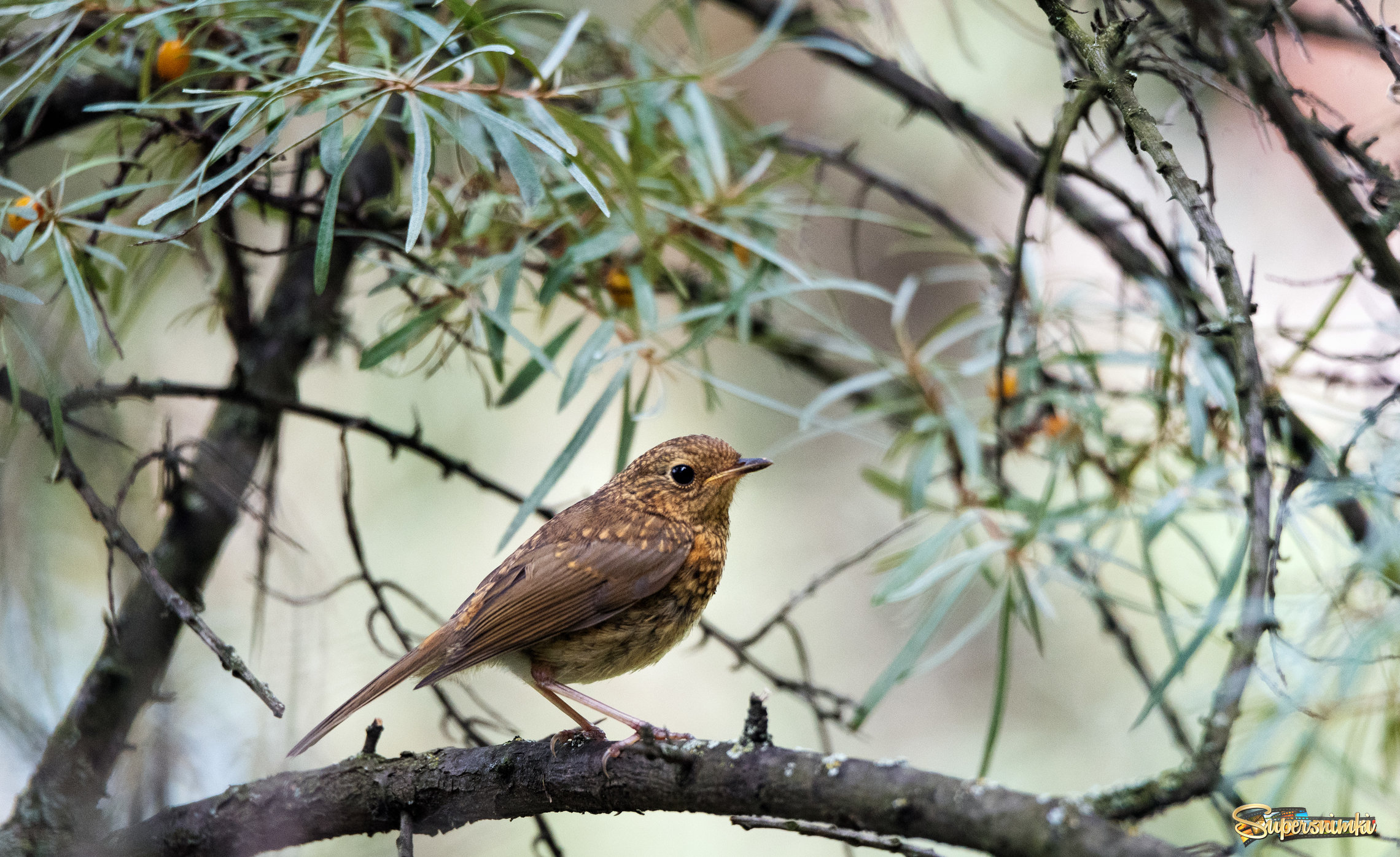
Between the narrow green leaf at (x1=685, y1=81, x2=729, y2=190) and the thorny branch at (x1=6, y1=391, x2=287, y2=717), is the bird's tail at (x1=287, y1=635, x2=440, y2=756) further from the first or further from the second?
the narrow green leaf at (x1=685, y1=81, x2=729, y2=190)

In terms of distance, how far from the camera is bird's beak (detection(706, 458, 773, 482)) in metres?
2.88

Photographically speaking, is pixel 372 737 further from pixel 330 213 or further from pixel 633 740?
pixel 330 213

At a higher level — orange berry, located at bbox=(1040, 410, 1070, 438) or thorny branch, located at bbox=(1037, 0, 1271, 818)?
orange berry, located at bbox=(1040, 410, 1070, 438)

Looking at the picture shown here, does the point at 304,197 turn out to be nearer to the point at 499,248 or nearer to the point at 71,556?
the point at 499,248

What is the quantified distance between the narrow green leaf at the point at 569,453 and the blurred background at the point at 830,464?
0.63 metres

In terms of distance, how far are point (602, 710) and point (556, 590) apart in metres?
0.34

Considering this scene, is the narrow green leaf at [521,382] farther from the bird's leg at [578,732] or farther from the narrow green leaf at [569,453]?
the bird's leg at [578,732]

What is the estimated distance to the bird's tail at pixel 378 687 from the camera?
2195 mm

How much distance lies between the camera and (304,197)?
278 centimetres

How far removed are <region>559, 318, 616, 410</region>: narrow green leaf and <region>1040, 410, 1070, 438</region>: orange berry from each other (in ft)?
5.36

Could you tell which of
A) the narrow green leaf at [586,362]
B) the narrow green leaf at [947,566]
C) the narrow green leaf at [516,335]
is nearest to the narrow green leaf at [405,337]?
the narrow green leaf at [516,335]

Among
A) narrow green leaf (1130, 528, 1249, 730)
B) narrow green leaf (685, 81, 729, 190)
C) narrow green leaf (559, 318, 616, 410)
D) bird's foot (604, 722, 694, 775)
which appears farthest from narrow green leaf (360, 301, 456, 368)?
narrow green leaf (1130, 528, 1249, 730)

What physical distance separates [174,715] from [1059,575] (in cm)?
229

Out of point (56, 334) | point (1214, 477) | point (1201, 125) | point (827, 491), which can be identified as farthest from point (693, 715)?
point (1201, 125)
